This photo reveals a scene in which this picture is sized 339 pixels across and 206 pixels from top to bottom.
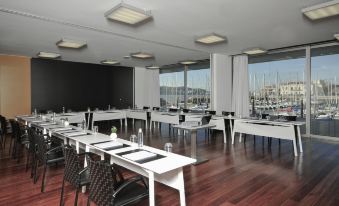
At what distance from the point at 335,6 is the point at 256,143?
400 centimetres

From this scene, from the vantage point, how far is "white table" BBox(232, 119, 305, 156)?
5184 mm

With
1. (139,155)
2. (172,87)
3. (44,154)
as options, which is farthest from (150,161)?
(172,87)

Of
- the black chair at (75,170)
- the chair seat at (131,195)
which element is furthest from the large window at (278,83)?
the black chair at (75,170)

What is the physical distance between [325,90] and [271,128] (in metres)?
3.06

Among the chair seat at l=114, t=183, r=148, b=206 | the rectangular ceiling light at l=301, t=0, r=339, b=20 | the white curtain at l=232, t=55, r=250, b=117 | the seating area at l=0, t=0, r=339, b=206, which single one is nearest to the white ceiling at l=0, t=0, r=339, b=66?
the seating area at l=0, t=0, r=339, b=206

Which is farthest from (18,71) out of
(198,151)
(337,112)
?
(337,112)

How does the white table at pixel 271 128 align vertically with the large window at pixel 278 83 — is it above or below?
below

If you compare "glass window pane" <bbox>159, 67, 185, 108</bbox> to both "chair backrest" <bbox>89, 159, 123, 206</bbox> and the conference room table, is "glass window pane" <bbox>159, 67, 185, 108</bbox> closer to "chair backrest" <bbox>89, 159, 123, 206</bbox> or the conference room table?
the conference room table

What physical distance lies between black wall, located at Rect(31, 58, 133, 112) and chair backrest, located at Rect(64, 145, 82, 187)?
7.71 metres

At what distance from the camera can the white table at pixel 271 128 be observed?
204 inches

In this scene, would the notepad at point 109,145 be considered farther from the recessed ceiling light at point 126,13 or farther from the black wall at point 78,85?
the black wall at point 78,85

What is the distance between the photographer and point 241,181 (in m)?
3.65

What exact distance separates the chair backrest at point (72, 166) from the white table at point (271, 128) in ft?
15.4

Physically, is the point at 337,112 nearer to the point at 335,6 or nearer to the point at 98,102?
the point at 335,6
